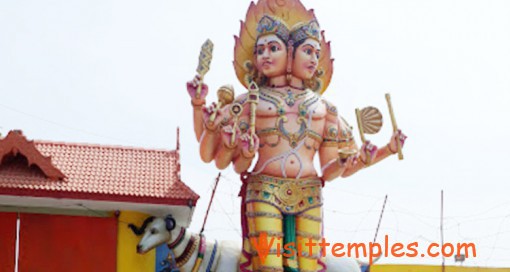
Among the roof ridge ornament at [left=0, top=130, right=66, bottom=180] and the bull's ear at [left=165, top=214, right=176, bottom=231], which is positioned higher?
the roof ridge ornament at [left=0, top=130, right=66, bottom=180]

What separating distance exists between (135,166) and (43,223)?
1195 mm

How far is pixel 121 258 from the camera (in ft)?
30.1

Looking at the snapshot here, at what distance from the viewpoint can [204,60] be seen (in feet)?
29.6

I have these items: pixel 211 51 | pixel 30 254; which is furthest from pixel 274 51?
pixel 30 254

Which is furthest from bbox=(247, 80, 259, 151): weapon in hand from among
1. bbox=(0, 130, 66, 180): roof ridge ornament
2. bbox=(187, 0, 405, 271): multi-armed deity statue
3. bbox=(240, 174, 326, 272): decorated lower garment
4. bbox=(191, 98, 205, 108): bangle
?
bbox=(0, 130, 66, 180): roof ridge ornament

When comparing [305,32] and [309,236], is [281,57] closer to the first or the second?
[305,32]

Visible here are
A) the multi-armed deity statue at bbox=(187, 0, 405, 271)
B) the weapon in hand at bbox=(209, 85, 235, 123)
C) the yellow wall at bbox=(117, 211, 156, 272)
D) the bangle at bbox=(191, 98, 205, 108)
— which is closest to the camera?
the bangle at bbox=(191, 98, 205, 108)

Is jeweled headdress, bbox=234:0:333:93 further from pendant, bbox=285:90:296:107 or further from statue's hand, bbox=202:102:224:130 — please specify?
statue's hand, bbox=202:102:224:130

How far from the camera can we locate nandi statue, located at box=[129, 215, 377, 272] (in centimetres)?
924

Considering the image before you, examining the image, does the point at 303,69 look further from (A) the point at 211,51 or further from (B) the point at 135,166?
(B) the point at 135,166

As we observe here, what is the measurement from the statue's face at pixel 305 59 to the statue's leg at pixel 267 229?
1614mm

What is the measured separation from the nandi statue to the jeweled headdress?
1.90 metres

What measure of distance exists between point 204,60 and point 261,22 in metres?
1.29

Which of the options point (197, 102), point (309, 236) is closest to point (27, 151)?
point (197, 102)
